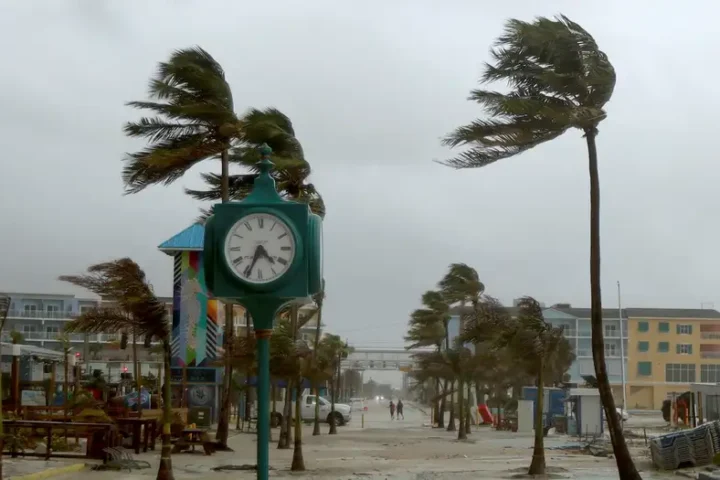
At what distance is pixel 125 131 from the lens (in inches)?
985

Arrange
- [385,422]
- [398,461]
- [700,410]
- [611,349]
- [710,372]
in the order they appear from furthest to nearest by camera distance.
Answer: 1. [611,349]
2. [710,372]
3. [385,422]
4. [700,410]
5. [398,461]

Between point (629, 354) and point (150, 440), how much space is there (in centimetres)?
8585

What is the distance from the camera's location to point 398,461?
26047 millimetres

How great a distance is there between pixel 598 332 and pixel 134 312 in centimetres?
801

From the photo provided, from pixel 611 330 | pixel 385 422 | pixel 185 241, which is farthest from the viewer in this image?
pixel 611 330

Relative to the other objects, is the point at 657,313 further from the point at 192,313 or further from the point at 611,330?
the point at 192,313

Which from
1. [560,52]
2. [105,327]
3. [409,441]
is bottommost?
[409,441]

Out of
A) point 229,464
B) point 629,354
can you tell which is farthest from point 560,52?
point 629,354

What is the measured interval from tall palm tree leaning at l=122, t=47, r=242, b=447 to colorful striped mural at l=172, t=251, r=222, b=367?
274 cm

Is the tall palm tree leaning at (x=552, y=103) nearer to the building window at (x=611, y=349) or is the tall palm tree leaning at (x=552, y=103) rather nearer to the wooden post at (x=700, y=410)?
the wooden post at (x=700, y=410)

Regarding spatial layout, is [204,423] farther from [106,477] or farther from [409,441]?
[106,477]

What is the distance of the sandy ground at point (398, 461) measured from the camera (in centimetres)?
2120

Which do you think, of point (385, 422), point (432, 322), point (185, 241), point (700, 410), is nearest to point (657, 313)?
point (385, 422)

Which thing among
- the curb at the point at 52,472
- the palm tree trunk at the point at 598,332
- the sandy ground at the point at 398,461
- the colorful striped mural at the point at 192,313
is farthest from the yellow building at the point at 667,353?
the curb at the point at 52,472
